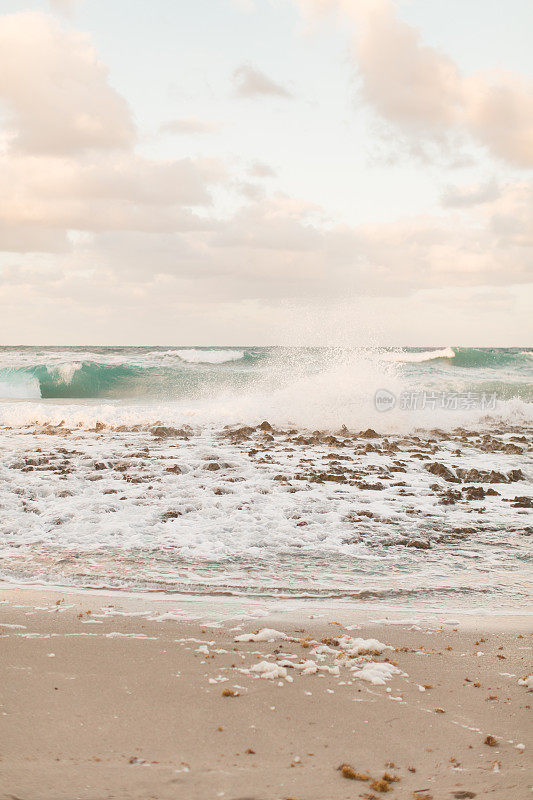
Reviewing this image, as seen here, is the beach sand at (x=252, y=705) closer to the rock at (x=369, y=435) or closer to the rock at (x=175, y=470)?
the rock at (x=175, y=470)

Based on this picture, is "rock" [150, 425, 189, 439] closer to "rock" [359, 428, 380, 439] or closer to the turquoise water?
"rock" [359, 428, 380, 439]

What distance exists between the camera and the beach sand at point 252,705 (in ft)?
6.81

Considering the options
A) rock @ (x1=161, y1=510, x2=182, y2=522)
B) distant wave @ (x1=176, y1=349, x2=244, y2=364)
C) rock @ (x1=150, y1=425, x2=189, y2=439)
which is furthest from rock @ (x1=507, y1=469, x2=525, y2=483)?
distant wave @ (x1=176, y1=349, x2=244, y2=364)

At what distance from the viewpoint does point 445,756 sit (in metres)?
2.26

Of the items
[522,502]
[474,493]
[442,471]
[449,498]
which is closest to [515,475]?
[442,471]

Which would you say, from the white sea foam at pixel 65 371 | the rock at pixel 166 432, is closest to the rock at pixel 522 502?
the rock at pixel 166 432

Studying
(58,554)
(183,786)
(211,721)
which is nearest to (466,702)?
(211,721)

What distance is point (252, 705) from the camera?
8.57 feet

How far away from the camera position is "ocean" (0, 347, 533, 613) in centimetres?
459

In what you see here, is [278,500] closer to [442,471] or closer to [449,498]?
[449,498]

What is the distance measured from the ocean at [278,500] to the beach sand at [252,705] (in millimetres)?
639

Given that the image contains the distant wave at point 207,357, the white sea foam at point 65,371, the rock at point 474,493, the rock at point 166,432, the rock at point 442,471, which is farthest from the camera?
the distant wave at point 207,357

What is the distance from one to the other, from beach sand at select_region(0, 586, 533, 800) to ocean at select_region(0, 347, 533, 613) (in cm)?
64

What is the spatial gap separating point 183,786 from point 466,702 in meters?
1.28
